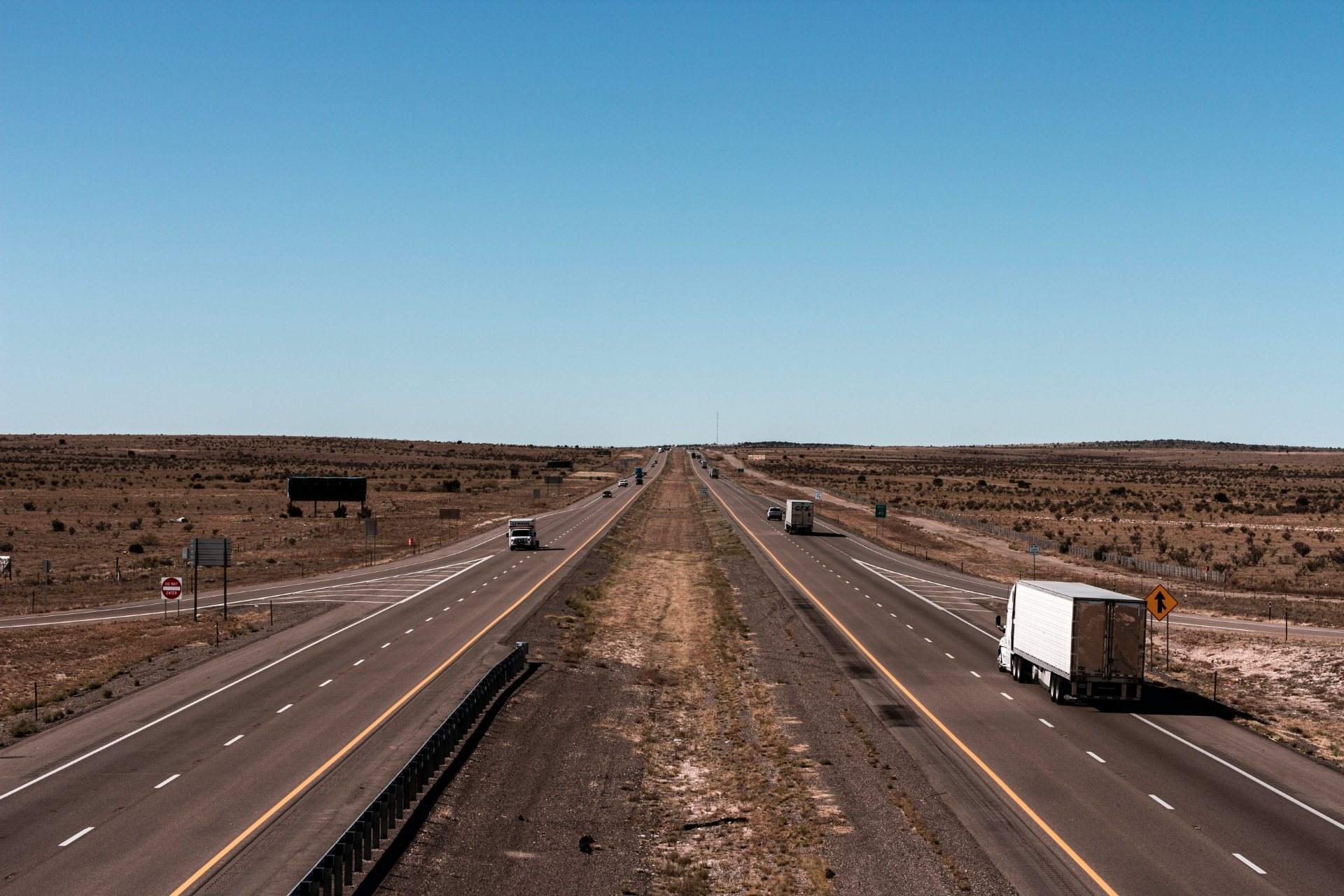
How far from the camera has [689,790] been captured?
960 inches

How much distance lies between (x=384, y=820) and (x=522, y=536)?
63.2m

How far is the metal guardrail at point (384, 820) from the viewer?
16312 mm

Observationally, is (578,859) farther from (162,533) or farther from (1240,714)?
(162,533)

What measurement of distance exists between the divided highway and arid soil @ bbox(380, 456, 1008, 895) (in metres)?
1.26

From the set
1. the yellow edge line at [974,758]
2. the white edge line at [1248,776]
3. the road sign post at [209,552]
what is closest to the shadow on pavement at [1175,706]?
the white edge line at [1248,776]

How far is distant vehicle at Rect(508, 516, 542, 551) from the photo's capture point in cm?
8231

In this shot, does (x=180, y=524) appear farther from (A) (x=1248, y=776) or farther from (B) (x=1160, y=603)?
(A) (x=1248, y=776)

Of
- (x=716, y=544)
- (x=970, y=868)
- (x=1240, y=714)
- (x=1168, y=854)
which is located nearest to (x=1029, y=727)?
(x=1240, y=714)

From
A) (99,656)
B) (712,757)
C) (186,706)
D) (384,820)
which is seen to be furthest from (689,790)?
(99,656)

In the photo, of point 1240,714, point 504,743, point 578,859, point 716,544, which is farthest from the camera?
point 716,544

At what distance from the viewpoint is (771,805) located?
23000 millimetres

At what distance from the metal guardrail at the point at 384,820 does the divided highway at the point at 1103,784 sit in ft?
37.9

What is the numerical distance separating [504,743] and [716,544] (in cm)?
6105

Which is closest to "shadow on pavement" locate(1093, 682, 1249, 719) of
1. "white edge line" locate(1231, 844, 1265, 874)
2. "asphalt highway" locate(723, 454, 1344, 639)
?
"white edge line" locate(1231, 844, 1265, 874)
